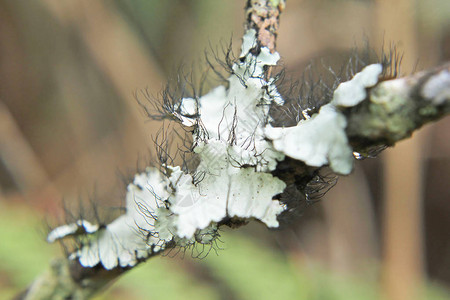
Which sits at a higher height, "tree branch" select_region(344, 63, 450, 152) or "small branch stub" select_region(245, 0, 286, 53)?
"small branch stub" select_region(245, 0, 286, 53)

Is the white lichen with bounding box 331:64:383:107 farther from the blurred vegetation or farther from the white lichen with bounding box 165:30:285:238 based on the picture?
the blurred vegetation

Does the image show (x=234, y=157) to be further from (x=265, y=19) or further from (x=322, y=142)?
(x=265, y=19)

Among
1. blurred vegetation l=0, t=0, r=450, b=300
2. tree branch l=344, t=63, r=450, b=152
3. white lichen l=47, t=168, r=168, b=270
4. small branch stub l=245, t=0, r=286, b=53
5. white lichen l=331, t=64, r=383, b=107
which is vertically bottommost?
tree branch l=344, t=63, r=450, b=152

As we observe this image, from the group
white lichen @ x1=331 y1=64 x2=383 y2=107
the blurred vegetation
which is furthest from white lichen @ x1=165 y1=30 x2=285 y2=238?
the blurred vegetation

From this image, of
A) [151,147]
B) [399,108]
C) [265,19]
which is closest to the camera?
[399,108]

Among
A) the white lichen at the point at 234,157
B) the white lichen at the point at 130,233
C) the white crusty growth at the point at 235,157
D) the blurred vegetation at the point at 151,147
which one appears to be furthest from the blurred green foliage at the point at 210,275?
the white lichen at the point at 234,157

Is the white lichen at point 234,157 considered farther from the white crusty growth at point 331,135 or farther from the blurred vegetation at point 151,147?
the blurred vegetation at point 151,147

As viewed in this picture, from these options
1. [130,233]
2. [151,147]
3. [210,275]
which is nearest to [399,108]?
[130,233]

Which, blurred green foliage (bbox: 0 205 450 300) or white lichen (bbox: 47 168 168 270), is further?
blurred green foliage (bbox: 0 205 450 300)

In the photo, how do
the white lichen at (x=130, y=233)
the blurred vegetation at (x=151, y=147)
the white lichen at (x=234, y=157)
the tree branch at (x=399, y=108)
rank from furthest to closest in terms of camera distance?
the blurred vegetation at (x=151, y=147), the white lichen at (x=130, y=233), the white lichen at (x=234, y=157), the tree branch at (x=399, y=108)
